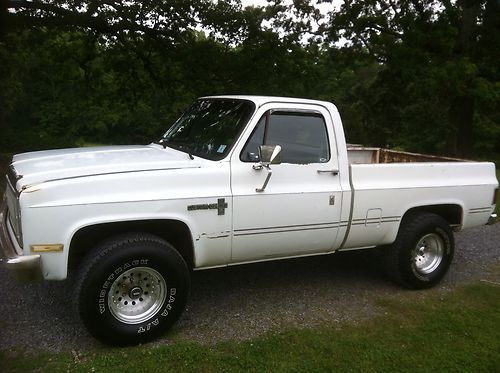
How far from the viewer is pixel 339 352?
3965 millimetres

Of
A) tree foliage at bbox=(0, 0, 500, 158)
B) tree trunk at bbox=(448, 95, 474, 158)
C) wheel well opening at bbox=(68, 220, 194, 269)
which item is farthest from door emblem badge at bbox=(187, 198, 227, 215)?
tree trunk at bbox=(448, 95, 474, 158)

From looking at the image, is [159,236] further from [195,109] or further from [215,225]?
[195,109]

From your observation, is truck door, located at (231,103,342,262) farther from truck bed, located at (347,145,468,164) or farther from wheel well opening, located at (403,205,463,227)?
truck bed, located at (347,145,468,164)

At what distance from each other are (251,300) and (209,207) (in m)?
1.34

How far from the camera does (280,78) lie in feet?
47.0

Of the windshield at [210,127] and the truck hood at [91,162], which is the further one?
the windshield at [210,127]

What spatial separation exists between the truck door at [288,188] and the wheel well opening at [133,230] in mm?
420

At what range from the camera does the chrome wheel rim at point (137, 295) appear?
388 cm

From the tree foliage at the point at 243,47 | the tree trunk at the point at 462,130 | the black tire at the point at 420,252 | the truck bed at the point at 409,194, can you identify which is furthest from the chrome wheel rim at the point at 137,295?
the tree trunk at the point at 462,130

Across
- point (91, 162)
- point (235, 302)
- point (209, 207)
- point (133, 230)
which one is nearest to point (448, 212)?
→ point (235, 302)

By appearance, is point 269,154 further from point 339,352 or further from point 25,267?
point 25,267

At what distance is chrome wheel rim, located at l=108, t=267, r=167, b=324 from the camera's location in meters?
3.88

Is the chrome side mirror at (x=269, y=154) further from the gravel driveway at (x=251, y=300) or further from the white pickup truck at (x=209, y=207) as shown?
the gravel driveway at (x=251, y=300)

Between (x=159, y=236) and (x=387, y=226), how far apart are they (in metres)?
2.34
